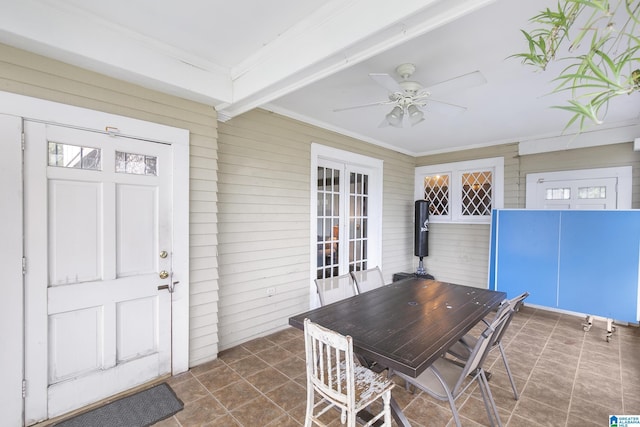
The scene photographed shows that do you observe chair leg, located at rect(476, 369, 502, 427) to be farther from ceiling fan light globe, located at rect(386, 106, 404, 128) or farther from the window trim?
the window trim

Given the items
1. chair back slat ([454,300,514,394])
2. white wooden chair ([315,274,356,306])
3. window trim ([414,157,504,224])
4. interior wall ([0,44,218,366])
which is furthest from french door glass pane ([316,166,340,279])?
chair back slat ([454,300,514,394])

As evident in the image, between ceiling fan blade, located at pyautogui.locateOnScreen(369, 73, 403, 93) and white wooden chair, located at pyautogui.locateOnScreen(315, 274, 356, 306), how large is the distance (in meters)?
1.69

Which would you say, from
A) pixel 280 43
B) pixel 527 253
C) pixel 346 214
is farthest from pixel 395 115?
pixel 527 253

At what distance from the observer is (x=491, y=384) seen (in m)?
2.69

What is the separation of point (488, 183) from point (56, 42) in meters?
5.66

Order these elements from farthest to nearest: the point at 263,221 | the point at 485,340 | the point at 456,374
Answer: the point at 263,221
the point at 456,374
the point at 485,340

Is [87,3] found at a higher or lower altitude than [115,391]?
higher

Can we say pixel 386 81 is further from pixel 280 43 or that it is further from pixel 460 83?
pixel 280 43

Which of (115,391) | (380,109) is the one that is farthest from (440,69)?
(115,391)

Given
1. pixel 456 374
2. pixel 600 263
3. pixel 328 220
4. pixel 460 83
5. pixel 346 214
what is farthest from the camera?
pixel 346 214

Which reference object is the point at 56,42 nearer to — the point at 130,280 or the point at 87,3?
the point at 87,3

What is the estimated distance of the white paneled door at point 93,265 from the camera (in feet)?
6.97

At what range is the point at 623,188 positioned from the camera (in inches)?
163

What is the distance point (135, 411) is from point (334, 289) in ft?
5.82
